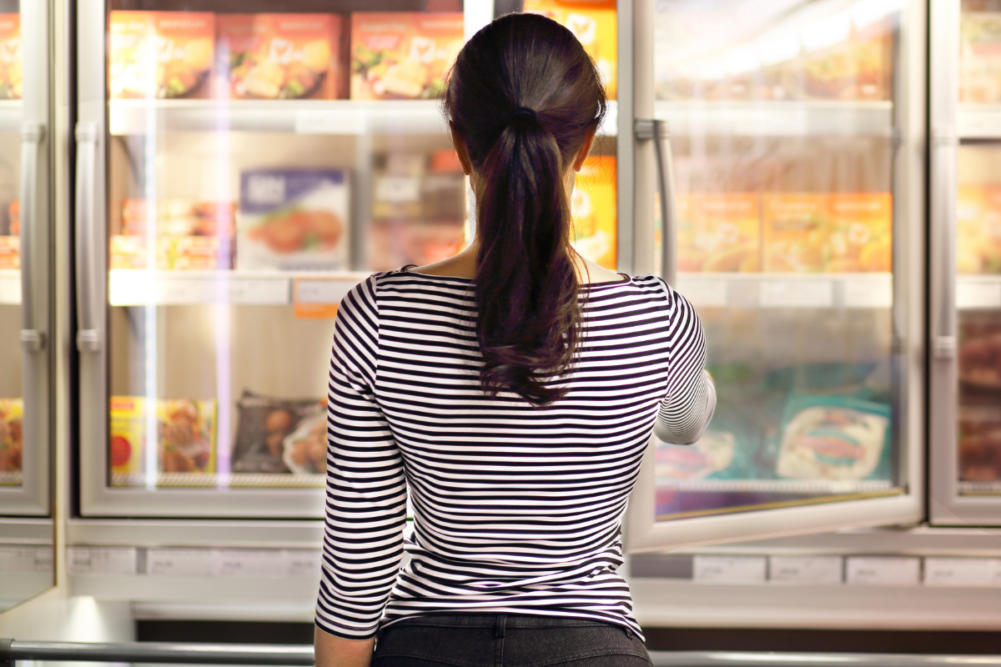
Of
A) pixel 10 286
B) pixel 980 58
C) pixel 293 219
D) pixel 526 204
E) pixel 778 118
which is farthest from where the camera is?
pixel 293 219

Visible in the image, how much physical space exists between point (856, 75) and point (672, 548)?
1108mm

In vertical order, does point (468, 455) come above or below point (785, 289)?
below

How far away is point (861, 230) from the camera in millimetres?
1761

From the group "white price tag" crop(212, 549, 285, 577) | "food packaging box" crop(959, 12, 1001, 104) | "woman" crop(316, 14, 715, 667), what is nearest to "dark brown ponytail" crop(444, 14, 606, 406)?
"woman" crop(316, 14, 715, 667)

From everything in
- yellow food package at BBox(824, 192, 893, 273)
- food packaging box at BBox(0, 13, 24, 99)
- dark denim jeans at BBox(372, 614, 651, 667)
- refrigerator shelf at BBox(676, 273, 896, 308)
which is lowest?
dark denim jeans at BBox(372, 614, 651, 667)

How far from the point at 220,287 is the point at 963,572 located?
1640 mm

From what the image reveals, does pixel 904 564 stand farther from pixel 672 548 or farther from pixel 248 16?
pixel 248 16

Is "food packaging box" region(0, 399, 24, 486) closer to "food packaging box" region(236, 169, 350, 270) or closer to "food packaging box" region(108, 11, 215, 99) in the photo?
"food packaging box" region(236, 169, 350, 270)

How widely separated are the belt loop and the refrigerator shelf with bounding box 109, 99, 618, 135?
1.18 m

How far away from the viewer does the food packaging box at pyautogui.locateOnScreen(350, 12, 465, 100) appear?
1.76m

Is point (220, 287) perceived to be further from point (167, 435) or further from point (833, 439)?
point (833, 439)

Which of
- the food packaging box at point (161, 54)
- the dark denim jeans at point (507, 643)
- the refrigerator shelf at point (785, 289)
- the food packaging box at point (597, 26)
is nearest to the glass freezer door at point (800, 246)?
the refrigerator shelf at point (785, 289)

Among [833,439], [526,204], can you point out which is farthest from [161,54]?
[833,439]

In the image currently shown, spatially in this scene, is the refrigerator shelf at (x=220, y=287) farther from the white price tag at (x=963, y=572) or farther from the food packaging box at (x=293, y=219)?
the white price tag at (x=963, y=572)
